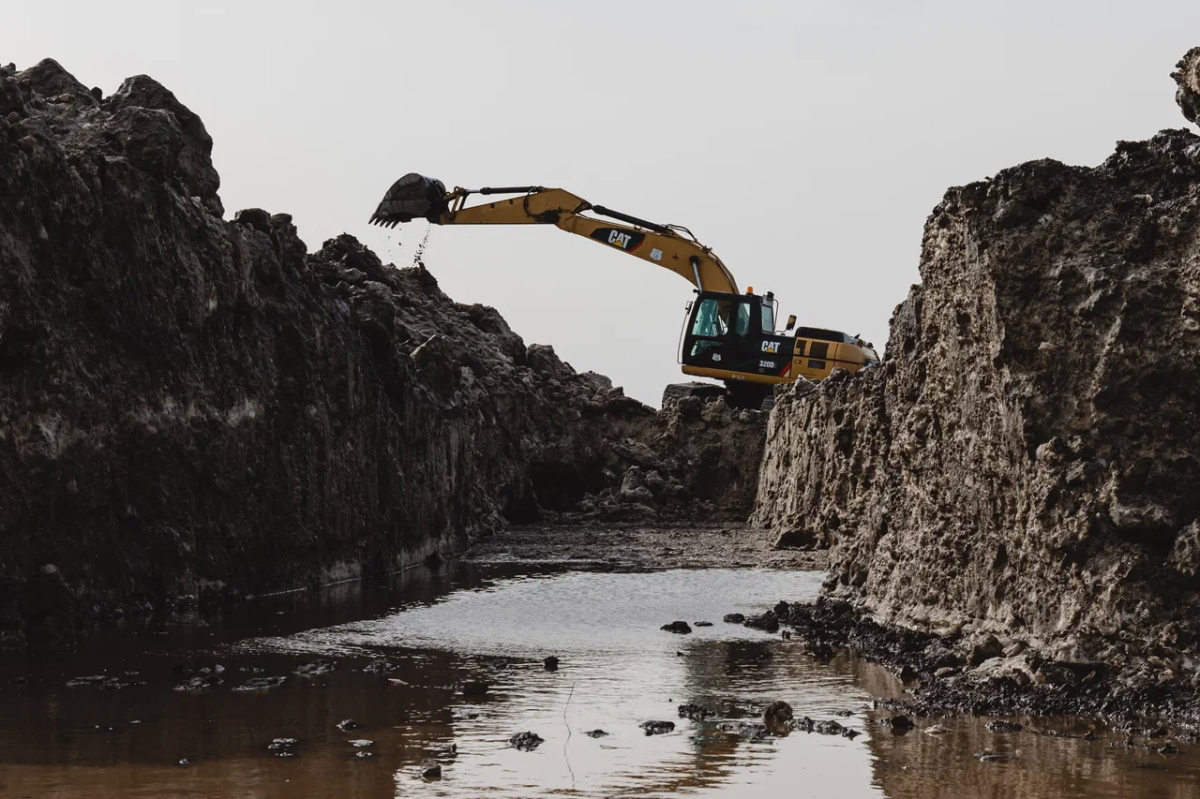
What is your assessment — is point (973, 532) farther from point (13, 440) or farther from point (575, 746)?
point (13, 440)

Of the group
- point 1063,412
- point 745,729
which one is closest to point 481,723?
point 745,729

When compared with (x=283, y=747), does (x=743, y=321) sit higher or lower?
higher

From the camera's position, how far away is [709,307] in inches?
1494

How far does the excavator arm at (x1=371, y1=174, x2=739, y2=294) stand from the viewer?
1468 inches

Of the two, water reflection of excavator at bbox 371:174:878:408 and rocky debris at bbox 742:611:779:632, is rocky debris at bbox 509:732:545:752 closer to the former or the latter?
rocky debris at bbox 742:611:779:632

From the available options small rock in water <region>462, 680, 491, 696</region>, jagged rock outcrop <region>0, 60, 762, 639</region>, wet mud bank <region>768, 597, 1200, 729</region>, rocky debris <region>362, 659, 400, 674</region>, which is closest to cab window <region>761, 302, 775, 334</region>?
jagged rock outcrop <region>0, 60, 762, 639</region>

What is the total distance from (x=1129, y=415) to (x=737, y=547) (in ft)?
62.2

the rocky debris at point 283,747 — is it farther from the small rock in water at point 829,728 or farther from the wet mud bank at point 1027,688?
the wet mud bank at point 1027,688

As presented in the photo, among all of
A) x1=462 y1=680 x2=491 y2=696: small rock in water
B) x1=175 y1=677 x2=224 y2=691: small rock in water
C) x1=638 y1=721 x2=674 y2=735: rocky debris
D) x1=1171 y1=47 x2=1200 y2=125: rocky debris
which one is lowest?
x1=638 y1=721 x2=674 y2=735: rocky debris

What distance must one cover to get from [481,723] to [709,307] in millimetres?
28568

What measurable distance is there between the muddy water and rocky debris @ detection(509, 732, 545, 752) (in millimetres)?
69

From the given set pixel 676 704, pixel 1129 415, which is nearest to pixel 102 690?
pixel 676 704

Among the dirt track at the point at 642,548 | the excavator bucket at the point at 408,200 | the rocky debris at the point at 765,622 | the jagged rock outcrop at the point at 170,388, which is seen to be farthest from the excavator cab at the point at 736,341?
the rocky debris at the point at 765,622

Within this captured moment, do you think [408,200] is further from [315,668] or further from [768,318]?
[315,668]
